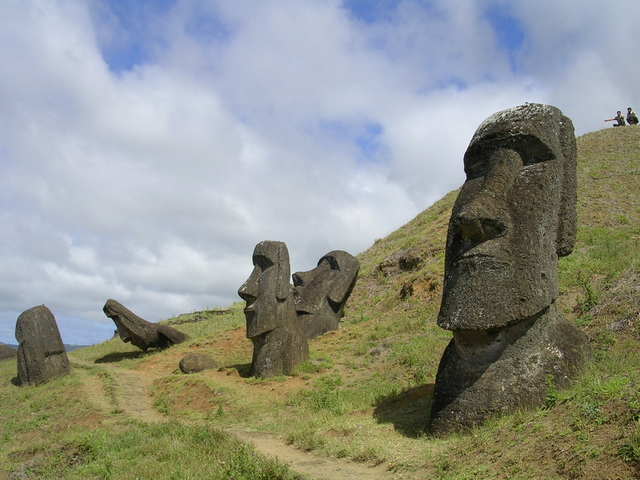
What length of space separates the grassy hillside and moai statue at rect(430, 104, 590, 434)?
1.20ft

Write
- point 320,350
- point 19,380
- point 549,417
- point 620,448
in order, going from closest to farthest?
point 620,448 < point 549,417 < point 320,350 < point 19,380

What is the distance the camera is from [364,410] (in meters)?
9.30

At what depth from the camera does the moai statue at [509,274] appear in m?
6.57

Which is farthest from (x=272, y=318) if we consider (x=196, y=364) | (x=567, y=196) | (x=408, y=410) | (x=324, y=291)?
(x=567, y=196)

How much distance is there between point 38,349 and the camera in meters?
17.0

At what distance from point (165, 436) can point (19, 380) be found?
433 inches

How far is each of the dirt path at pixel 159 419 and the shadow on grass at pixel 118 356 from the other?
0.97 metres

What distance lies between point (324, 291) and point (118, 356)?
29.3ft

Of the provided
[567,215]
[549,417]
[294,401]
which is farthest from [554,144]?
[294,401]

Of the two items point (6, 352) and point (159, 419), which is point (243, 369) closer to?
point (159, 419)

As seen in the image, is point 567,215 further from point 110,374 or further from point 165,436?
point 110,374

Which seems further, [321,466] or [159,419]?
[159,419]

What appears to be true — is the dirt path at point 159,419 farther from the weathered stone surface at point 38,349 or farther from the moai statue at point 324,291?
the moai statue at point 324,291

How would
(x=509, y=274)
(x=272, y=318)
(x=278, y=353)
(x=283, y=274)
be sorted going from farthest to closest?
(x=283, y=274)
(x=272, y=318)
(x=278, y=353)
(x=509, y=274)
